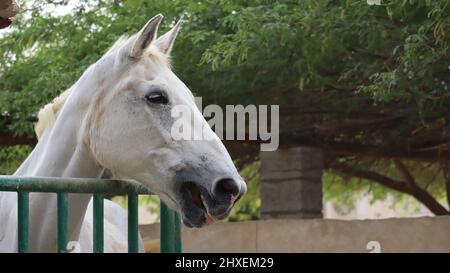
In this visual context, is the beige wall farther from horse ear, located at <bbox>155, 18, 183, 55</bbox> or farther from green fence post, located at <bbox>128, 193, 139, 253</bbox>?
green fence post, located at <bbox>128, 193, 139, 253</bbox>

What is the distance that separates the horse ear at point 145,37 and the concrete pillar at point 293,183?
20.9 feet

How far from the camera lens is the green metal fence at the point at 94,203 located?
320cm

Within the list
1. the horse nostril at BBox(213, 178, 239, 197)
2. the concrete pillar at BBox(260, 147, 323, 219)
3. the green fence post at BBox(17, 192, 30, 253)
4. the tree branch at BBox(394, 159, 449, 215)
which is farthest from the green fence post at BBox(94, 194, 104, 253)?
the tree branch at BBox(394, 159, 449, 215)

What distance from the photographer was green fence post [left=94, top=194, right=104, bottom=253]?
3.51 meters

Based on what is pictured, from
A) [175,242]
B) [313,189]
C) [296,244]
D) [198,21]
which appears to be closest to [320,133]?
[313,189]

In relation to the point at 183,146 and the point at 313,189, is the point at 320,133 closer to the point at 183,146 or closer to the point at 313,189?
the point at 313,189

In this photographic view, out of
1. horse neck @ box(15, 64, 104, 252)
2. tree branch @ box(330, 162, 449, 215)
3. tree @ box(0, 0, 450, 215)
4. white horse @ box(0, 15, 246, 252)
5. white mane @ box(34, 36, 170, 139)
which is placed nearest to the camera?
white horse @ box(0, 15, 246, 252)

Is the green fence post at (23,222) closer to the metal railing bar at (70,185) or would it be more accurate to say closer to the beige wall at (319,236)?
the metal railing bar at (70,185)

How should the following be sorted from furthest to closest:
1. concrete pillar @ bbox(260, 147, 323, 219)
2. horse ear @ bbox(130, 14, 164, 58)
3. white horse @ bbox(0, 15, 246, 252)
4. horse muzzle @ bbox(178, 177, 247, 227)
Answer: concrete pillar @ bbox(260, 147, 323, 219) → horse ear @ bbox(130, 14, 164, 58) → white horse @ bbox(0, 15, 246, 252) → horse muzzle @ bbox(178, 177, 247, 227)

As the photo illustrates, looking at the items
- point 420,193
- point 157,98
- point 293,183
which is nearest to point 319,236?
point 293,183

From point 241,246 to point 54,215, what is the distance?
6103 mm

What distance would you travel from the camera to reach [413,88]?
287 inches

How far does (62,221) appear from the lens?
337 cm

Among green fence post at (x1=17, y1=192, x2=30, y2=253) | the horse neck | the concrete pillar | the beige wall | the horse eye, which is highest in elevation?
the concrete pillar
